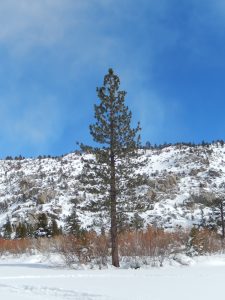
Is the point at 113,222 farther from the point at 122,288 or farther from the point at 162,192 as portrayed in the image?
the point at 162,192

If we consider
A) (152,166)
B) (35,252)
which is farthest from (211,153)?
(35,252)

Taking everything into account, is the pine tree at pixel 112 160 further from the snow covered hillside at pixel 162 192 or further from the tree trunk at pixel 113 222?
the snow covered hillside at pixel 162 192

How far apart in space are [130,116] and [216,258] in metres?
9.57

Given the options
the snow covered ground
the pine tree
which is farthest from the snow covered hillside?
the snow covered ground

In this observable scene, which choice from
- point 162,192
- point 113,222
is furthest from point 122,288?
point 162,192

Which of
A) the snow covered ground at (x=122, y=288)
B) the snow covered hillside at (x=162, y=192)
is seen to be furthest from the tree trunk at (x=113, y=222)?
the snow covered hillside at (x=162, y=192)

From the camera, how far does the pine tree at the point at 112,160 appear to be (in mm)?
24938

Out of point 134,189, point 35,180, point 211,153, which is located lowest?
point 134,189

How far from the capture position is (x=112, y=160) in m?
25.4

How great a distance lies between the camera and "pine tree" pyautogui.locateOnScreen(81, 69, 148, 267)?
81.8ft

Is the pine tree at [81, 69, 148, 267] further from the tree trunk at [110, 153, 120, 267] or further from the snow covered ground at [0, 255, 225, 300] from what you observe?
→ the snow covered ground at [0, 255, 225, 300]

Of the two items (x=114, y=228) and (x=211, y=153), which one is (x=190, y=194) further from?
(x=114, y=228)

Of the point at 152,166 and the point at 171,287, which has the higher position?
the point at 152,166

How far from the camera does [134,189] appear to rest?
2547 centimetres
